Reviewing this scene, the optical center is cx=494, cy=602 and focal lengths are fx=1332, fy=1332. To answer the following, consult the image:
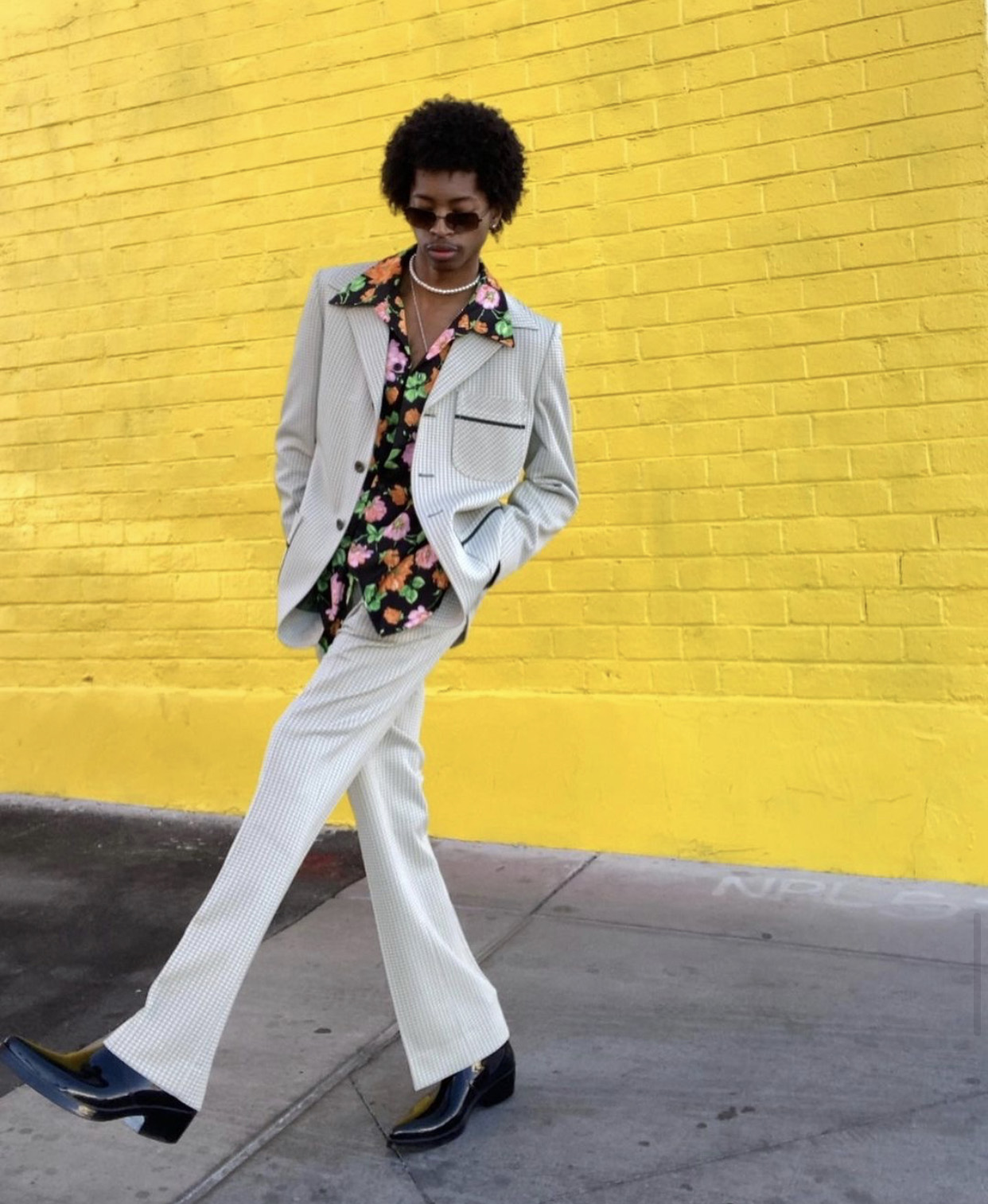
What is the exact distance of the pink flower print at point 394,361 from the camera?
2762 mm

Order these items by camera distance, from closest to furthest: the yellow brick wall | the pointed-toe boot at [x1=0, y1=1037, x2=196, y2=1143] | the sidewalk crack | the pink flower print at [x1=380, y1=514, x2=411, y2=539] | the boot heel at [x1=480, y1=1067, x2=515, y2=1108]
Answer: the pointed-toe boot at [x1=0, y1=1037, x2=196, y2=1143] → the sidewalk crack → the pink flower print at [x1=380, y1=514, x2=411, y2=539] → the boot heel at [x1=480, y1=1067, x2=515, y2=1108] → the yellow brick wall

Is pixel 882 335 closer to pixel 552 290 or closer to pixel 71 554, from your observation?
pixel 552 290

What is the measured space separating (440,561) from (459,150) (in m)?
0.87

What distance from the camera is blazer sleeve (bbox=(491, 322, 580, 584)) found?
2.88 metres

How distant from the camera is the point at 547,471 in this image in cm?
294

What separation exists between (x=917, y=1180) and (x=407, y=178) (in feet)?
7.49

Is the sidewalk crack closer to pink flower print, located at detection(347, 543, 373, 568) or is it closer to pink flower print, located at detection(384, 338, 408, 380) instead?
pink flower print, located at detection(347, 543, 373, 568)

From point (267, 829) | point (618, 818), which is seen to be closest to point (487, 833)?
point (618, 818)

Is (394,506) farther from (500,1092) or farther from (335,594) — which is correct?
(500,1092)

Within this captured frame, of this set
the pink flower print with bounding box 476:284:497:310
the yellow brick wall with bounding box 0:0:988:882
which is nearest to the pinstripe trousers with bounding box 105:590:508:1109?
the pink flower print with bounding box 476:284:497:310

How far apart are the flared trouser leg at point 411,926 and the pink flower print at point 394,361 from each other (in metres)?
0.66

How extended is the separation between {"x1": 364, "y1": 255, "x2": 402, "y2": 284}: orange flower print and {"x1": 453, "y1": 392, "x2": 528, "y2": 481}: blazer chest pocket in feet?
1.10

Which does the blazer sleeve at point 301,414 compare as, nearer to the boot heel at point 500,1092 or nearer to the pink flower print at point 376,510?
the pink flower print at point 376,510

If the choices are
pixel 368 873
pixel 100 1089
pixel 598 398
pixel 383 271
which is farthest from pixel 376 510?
pixel 598 398
